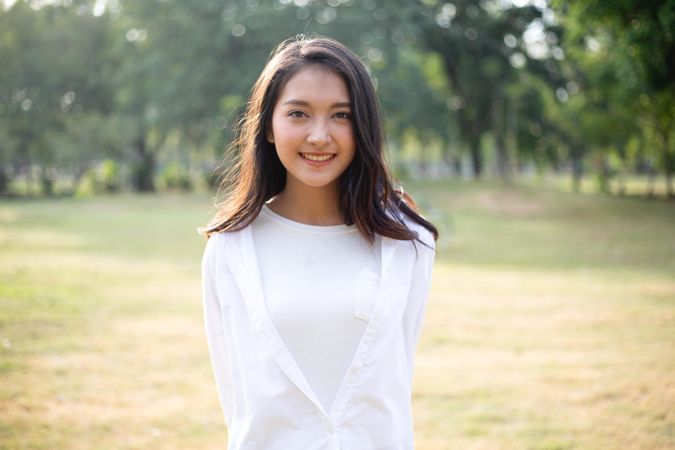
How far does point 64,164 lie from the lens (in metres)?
36.3

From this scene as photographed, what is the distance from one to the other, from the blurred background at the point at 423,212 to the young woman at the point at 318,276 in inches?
107

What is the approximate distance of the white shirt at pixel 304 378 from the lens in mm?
1797

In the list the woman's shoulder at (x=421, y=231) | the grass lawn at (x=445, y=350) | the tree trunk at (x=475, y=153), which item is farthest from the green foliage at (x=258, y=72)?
the woman's shoulder at (x=421, y=231)

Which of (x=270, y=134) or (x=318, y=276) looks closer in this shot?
(x=318, y=276)

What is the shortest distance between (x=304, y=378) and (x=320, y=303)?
8.1 inches

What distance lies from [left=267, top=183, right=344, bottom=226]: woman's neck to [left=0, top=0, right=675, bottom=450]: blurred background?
9.01 feet

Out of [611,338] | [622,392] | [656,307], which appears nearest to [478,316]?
[611,338]

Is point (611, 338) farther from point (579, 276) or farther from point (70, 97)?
point (70, 97)

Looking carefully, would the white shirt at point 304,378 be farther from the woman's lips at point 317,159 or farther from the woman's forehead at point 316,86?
the woman's forehead at point 316,86

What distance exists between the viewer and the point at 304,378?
1809 mm

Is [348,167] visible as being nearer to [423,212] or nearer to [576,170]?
[423,212]

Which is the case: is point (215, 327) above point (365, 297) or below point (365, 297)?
below

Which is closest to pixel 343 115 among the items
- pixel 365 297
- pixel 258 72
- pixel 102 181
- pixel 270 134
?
pixel 270 134

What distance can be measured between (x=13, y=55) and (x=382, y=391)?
3854cm
